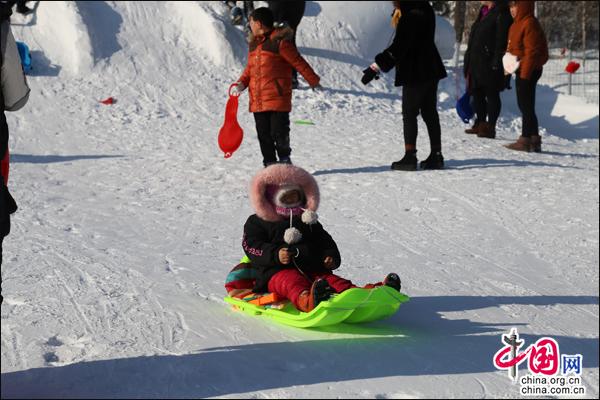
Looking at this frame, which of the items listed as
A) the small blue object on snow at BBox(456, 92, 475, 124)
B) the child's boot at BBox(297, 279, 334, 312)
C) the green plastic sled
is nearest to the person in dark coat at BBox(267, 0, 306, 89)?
the small blue object on snow at BBox(456, 92, 475, 124)

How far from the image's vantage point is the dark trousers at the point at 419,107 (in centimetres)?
807

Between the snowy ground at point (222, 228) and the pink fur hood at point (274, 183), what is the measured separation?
535 mm

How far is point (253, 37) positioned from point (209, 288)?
3.38 meters

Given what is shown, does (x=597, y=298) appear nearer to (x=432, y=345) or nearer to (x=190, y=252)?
(x=432, y=345)

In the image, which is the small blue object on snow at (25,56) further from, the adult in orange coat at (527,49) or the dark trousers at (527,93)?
the dark trousers at (527,93)

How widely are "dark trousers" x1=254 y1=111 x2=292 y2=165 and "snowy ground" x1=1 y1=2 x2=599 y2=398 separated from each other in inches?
17.8

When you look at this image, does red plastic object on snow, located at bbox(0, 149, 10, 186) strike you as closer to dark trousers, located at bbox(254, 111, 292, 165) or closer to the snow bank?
dark trousers, located at bbox(254, 111, 292, 165)

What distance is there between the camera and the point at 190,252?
561 centimetres

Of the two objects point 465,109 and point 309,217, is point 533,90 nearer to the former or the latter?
point 465,109

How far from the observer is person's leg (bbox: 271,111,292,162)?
757 centimetres

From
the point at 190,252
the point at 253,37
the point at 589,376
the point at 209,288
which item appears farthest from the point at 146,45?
the point at 589,376

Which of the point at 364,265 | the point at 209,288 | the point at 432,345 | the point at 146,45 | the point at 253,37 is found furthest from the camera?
the point at 146,45

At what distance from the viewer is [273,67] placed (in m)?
7.46

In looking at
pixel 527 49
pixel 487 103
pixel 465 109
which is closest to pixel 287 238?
pixel 527 49
